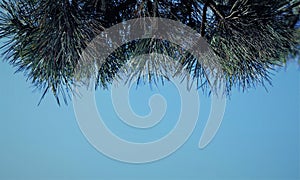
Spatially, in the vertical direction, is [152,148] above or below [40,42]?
below

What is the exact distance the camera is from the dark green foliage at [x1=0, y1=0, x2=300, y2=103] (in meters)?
0.72

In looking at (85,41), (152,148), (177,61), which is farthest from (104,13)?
(152,148)

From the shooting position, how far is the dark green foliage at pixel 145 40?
717mm

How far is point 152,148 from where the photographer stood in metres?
0.80

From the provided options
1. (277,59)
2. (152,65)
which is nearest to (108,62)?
(152,65)

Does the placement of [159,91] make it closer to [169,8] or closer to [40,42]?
[169,8]

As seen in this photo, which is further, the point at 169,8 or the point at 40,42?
the point at 169,8

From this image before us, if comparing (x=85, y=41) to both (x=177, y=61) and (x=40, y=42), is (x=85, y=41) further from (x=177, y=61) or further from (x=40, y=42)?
(x=177, y=61)

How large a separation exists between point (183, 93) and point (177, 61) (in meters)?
0.07

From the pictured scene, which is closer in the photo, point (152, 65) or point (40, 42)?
point (40, 42)

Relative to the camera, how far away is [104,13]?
78cm

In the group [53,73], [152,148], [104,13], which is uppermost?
[104,13]

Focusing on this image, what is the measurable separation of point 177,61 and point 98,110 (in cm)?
Result: 21

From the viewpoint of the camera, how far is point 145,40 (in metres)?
0.80
